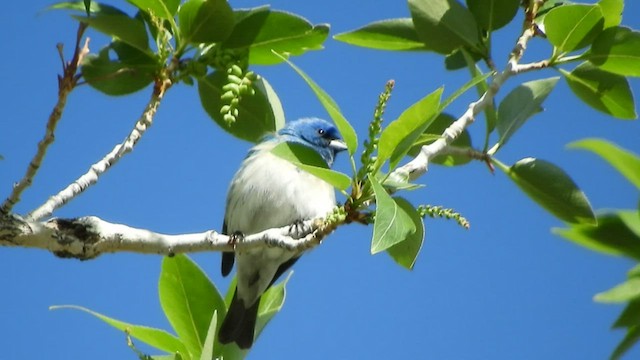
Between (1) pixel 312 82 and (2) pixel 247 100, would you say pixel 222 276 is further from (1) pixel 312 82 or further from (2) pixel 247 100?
(1) pixel 312 82

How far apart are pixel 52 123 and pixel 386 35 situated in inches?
68.4

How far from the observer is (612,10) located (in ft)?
12.6

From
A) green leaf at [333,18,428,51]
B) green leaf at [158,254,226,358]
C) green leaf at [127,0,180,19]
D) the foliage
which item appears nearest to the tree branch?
the foliage

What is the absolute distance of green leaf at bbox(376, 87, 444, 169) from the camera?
9.91ft

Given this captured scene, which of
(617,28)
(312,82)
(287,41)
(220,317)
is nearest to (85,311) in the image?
(220,317)

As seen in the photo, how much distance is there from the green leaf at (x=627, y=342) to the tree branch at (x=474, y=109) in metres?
1.03

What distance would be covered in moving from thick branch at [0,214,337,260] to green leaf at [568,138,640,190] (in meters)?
1.01

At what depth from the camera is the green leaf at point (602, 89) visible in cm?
394

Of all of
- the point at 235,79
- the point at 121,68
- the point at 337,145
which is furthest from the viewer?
the point at 337,145

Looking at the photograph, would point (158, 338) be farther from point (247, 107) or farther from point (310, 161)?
point (247, 107)

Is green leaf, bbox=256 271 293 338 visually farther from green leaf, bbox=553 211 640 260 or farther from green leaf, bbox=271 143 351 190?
green leaf, bbox=553 211 640 260

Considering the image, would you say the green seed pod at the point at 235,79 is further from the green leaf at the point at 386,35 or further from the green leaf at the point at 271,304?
the green leaf at the point at 271,304

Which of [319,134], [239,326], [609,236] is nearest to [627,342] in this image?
[609,236]

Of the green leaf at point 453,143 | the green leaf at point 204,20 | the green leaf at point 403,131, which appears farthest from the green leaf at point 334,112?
the green leaf at point 453,143
